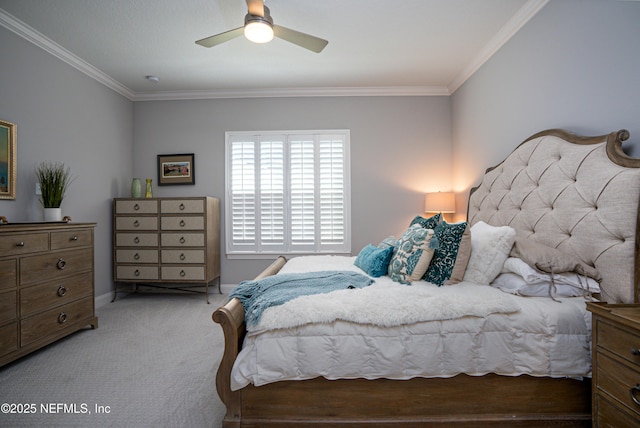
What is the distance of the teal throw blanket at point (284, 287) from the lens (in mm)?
1490

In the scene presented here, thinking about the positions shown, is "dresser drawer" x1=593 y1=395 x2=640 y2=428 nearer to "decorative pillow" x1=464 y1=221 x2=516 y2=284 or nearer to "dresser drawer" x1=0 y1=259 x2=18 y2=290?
"decorative pillow" x1=464 y1=221 x2=516 y2=284

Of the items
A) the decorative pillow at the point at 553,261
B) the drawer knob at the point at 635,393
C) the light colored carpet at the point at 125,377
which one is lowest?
the light colored carpet at the point at 125,377

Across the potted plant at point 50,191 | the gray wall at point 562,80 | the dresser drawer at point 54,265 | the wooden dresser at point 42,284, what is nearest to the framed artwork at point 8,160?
the potted plant at point 50,191

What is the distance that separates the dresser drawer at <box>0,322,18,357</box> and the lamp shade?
393 centimetres

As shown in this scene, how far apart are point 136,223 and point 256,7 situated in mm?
2887

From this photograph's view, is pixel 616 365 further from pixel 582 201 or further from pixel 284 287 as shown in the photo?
pixel 284 287

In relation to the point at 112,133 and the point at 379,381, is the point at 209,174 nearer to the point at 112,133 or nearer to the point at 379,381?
the point at 112,133

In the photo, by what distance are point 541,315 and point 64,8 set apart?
388cm

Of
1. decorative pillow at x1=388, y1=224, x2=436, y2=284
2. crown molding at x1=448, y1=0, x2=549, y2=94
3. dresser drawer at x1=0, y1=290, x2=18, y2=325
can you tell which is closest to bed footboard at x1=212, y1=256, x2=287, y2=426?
decorative pillow at x1=388, y1=224, x2=436, y2=284

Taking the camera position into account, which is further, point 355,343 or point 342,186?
point 342,186

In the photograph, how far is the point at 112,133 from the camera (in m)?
3.77

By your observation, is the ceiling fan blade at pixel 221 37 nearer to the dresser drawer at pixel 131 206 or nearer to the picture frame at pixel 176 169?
the picture frame at pixel 176 169

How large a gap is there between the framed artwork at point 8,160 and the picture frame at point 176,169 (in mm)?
1606

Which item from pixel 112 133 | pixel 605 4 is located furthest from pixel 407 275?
pixel 112 133
